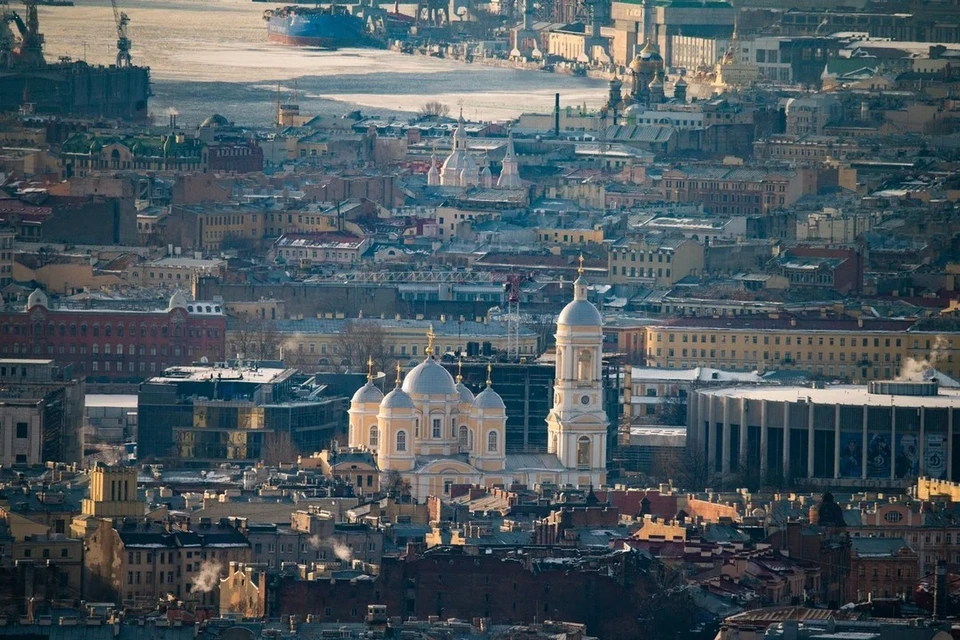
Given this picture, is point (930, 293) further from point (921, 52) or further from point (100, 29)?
point (100, 29)

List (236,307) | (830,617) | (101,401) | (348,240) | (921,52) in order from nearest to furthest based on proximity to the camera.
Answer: (830,617) < (101,401) < (236,307) < (348,240) < (921,52)

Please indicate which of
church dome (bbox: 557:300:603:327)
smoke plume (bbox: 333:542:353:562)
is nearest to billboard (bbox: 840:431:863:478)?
church dome (bbox: 557:300:603:327)

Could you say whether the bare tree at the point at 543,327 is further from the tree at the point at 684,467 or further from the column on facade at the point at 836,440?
the column on facade at the point at 836,440

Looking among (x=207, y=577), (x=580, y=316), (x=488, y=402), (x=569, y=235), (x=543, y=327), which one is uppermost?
(x=580, y=316)

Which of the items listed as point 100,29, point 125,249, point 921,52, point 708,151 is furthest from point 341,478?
point 100,29

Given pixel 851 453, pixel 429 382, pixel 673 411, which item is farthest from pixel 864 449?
pixel 429 382

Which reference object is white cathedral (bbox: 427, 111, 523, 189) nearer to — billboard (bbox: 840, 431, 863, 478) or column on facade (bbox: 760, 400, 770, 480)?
column on facade (bbox: 760, 400, 770, 480)

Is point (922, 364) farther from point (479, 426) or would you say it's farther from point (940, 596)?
point (940, 596)
